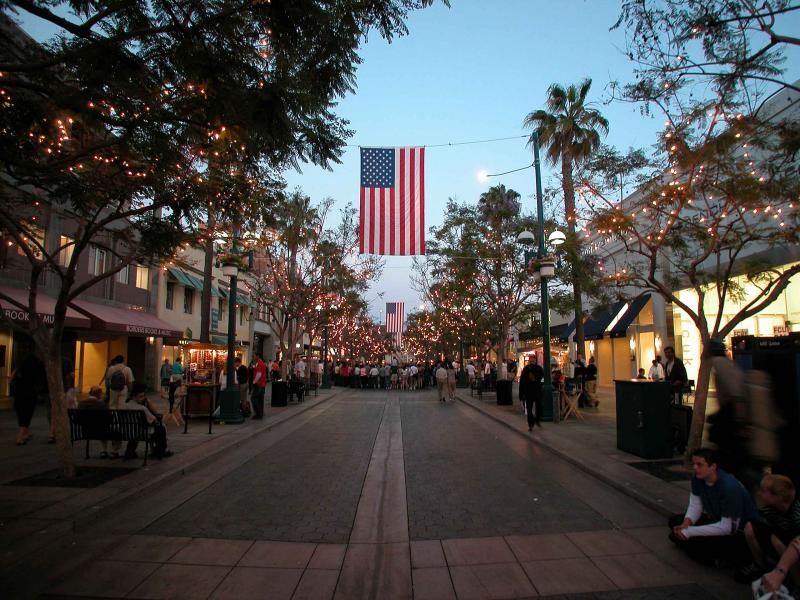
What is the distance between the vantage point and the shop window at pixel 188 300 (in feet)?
106

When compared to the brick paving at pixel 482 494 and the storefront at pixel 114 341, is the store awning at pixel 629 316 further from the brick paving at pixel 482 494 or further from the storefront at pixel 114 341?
the storefront at pixel 114 341

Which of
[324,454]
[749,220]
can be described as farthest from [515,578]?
[749,220]

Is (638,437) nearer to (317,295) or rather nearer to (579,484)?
(579,484)

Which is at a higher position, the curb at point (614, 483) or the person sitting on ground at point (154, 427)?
the person sitting on ground at point (154, 427)

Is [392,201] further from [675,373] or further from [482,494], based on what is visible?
[482,494]

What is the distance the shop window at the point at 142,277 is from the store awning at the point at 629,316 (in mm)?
23039

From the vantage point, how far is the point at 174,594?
4332 mm

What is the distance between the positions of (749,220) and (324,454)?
12589 mm

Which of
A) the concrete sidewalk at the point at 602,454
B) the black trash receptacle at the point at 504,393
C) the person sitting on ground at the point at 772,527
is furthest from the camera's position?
the black trash receptacle at the point at 504,393

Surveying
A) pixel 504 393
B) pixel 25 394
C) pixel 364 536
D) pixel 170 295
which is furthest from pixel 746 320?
pixel 170 295

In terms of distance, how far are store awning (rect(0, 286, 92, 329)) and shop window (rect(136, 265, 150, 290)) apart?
7.55 m

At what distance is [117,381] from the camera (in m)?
11.1

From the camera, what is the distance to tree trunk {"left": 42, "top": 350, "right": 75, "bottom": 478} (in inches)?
299

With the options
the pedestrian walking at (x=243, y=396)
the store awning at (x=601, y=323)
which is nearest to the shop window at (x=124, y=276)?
the pedestrian walking at (x=243, y=396)
